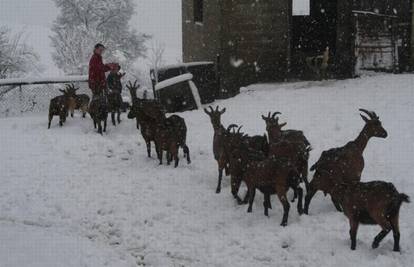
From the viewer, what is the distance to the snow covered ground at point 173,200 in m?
7.00

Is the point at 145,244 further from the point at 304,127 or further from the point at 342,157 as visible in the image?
the point at 304,127

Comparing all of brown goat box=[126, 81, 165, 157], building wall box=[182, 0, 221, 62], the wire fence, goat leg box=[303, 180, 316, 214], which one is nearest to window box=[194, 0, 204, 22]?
building wall box=[182, 0, 221, 62]

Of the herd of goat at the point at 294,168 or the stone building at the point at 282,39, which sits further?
the stone building at the point at 282,39

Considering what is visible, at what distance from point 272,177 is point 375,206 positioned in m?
1.79

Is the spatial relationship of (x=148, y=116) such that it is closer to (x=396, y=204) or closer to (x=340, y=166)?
(x=340, y=166)

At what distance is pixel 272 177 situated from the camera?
7941mm

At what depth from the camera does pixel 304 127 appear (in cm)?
1302

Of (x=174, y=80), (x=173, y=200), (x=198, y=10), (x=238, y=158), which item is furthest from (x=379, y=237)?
(x=198, y=10)

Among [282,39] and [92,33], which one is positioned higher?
[92,33]

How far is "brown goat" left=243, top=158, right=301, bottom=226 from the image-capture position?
783cm

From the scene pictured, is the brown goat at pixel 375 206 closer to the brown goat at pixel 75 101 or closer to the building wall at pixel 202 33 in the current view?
the brown goat at pixel 75 101

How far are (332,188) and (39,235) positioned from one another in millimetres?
4290

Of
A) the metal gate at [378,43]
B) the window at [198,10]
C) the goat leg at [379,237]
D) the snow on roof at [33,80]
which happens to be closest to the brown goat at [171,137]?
the goat leg at [379,237]

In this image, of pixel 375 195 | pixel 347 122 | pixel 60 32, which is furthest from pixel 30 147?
pixel 60 32
